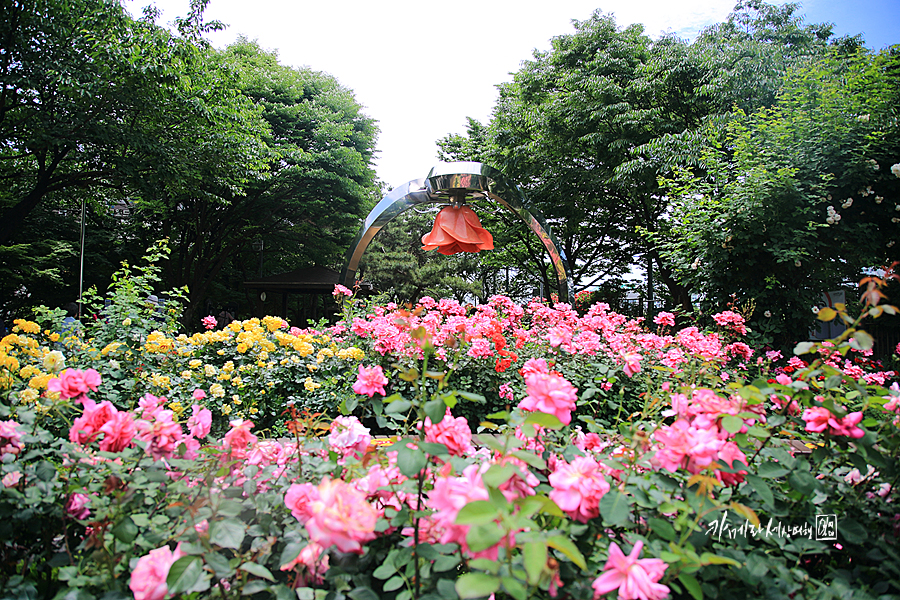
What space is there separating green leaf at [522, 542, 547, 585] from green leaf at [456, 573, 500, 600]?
5 cm

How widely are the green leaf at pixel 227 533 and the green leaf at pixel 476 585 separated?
393 mm

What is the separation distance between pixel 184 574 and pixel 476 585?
0.47 metres

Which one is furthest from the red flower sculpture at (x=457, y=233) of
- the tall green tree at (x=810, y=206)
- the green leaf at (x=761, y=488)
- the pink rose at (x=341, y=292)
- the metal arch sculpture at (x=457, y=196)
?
the tall green tree at (x=810, y=206)

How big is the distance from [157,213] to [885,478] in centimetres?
1730

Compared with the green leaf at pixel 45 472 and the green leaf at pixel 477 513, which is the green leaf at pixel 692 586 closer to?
the green leaf at pixel 477 513

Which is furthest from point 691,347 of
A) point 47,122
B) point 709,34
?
point 709,34

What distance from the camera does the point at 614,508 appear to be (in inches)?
30.8

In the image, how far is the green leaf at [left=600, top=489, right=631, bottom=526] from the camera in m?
0.76

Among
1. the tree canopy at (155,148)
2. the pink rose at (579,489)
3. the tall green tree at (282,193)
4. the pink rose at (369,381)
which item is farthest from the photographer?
the tall green tree at (282,193)

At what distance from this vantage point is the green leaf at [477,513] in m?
0.61

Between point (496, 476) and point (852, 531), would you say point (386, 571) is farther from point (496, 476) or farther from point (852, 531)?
point (852, 531)

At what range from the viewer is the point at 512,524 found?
62 centimetres

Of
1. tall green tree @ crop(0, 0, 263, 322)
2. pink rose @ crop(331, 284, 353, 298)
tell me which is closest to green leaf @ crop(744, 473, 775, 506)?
pink rose @ crop(331, 284, 353, 298)

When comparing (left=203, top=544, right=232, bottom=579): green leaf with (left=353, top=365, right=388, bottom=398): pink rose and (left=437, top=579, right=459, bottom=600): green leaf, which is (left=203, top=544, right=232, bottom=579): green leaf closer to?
(left=437, top=579, right=459, bottom=600): green leaf
